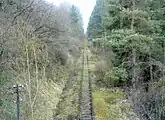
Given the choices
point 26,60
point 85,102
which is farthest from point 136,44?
point 26,60

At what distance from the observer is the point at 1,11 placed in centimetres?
2119

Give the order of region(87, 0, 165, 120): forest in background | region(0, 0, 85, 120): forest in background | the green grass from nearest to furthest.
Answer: region(0, 0, 85, 120): forest in background
the green grass
region(87, 0, 165, 120): forest in background

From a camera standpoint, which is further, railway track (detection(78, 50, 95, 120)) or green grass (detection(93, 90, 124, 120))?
green grass (detection(93, 90, 124, 120))

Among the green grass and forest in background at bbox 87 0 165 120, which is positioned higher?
forest in background at bbox 87 0 165 120

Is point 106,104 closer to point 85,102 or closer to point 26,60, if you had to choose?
point 85,102

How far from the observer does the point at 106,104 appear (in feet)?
72.4

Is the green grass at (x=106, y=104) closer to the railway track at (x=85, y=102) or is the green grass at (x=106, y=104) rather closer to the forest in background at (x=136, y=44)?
the railway track at (x=85, y=102)

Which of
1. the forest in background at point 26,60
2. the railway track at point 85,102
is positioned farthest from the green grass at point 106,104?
the forest in background at point 26,60

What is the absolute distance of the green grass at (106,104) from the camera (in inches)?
752

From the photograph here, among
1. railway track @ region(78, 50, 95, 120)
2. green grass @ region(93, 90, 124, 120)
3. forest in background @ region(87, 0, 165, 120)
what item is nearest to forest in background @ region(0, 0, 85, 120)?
railway track @ region(78, 50, 95, 120)

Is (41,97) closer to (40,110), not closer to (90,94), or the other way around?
(40,110)

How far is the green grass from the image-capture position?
62.6 feet

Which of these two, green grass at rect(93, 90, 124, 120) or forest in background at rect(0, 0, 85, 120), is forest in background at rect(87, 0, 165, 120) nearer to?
green grass at rect(93, 90, 124, 120)

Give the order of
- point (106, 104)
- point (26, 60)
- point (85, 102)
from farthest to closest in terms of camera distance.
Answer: point (106, 104) < point (85, 102) < point (26, 60)
